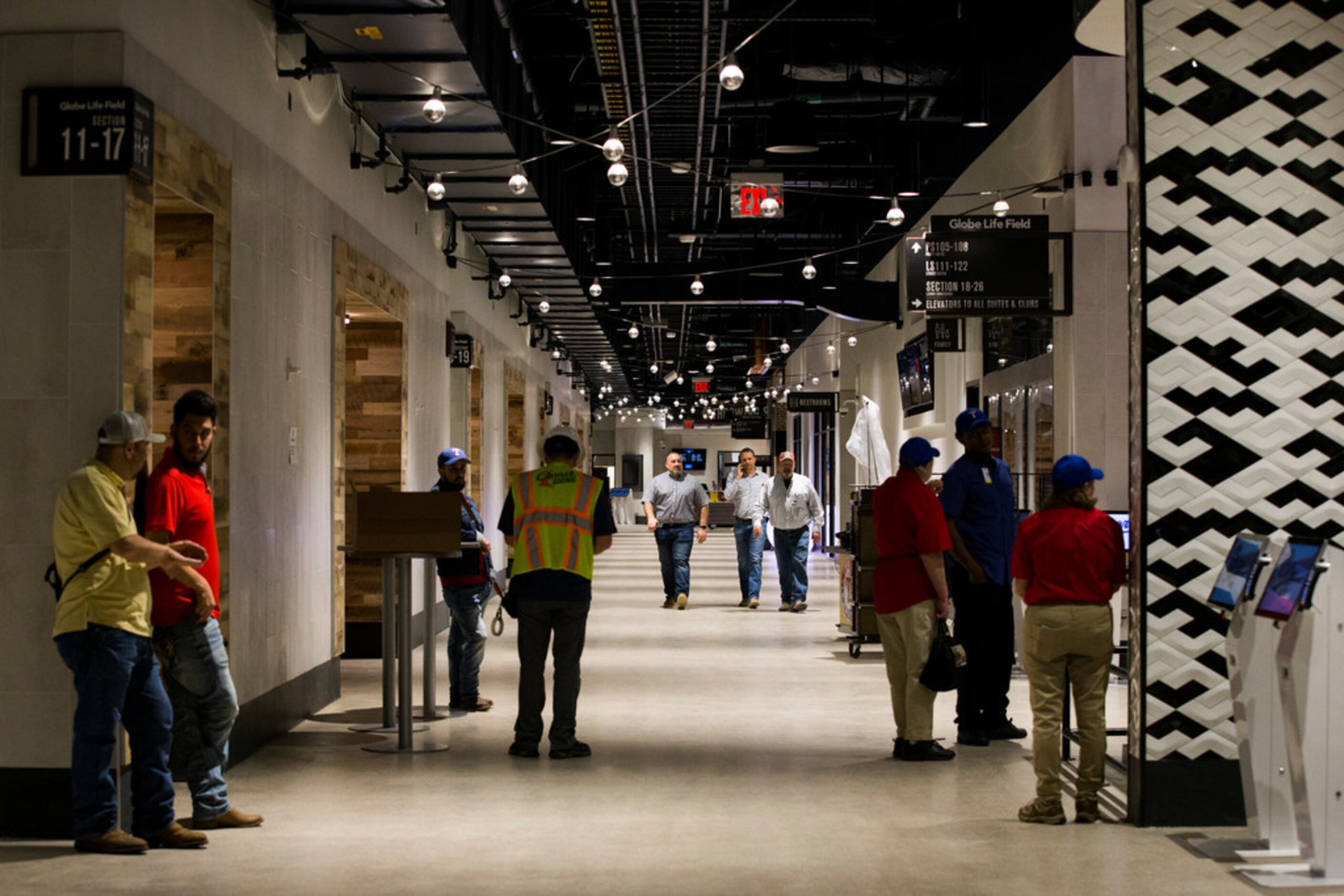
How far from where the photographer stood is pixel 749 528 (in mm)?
15477

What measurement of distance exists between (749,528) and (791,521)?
1084 mm

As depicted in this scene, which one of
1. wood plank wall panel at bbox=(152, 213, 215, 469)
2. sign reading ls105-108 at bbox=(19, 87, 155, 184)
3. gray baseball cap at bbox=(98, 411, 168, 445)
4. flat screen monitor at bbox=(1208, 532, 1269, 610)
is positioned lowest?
flat screen monitor at bbox=(1208, 532, 1269, 610)

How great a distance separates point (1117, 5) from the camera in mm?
6488

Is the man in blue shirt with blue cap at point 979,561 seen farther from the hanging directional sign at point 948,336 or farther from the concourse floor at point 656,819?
the hanging directional sign at point 948,336

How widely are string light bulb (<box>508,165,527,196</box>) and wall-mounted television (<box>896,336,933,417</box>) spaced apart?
6480 mm

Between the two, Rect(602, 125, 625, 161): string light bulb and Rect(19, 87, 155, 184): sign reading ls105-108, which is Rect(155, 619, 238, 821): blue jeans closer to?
Rect(19, 87, 155, 184): sign reading ls105-108

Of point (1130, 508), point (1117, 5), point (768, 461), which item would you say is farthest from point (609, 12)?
point (768, 461)

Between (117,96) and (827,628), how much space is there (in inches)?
359

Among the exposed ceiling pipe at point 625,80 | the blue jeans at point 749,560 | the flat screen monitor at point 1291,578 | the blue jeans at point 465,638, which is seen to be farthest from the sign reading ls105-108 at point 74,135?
the blue jeans at point 749,560

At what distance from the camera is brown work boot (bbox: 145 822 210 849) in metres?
5.07

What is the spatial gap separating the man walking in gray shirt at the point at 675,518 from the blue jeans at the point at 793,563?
85cm

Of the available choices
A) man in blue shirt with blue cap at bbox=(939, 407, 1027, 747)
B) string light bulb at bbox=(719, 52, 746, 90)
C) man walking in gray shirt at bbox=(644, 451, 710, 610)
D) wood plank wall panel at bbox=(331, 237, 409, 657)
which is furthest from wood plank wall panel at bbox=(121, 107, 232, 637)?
man walking in gray shirt at bbox=(644, 451, 710, 610)

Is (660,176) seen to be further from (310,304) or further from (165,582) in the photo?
(165,582)

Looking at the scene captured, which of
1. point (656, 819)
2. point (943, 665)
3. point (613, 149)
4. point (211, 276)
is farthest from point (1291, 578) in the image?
point (211, 276)
